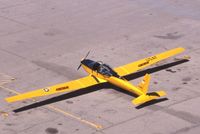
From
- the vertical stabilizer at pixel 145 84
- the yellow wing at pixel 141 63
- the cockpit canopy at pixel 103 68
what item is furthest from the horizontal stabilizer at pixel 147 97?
the yellow wing at pixel 141 63

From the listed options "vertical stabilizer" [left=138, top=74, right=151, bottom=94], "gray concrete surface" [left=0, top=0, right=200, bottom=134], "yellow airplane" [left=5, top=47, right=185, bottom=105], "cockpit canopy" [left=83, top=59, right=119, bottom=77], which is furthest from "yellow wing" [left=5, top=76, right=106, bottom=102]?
"vertical stabilizer" [left=138, top=74, right=151, bottom=94]

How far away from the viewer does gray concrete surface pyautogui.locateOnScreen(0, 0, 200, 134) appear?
3131cm

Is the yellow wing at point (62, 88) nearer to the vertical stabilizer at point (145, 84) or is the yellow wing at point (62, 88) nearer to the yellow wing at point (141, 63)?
the yellow wing at point (141, 63)

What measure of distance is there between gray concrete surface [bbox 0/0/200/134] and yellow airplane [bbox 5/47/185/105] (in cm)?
76

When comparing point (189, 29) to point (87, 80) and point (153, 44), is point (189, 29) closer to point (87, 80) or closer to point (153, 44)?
point (153, 44)

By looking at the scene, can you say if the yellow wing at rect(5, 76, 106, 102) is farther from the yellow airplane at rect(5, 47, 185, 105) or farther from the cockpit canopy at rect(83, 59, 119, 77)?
the cockpit canopy at rect(83, 59, 119, 77)

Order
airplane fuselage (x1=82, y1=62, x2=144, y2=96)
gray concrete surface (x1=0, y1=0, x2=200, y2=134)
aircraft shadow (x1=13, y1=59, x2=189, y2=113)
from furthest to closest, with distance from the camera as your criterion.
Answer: airplane fuselage (x1=82, y1=62, x2=144, y2=96) < aircraft shadow (x1=13, y1=59, x2=189, y2=113) < gray concrete surface (x1=0, y1=0, x2=200, y2=134)

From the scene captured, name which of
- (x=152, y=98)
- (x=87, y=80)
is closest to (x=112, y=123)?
(x=152, y=98)

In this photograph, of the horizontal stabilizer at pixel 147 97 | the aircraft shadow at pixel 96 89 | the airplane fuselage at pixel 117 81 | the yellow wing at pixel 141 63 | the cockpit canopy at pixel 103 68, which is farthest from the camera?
the yellow wing at pixel 141 63

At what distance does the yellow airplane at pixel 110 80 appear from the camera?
108ft

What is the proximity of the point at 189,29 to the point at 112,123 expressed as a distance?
65.2 ft

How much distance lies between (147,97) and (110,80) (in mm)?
3809

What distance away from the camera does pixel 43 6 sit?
56.5 m

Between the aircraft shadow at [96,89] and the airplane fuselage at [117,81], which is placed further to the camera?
the airplane fuselage at [117,81]
